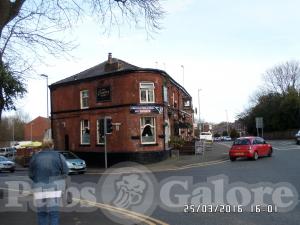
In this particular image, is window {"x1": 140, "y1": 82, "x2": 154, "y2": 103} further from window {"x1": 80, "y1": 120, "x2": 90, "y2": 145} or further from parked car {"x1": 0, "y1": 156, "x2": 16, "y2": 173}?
parked car {"x1": 0, "y1": 156, "x2": 16, "y2": 173}

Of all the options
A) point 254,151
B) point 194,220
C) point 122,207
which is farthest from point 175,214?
point 254,151

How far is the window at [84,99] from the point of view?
41.9 meters

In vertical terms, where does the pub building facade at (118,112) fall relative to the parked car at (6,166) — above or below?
above

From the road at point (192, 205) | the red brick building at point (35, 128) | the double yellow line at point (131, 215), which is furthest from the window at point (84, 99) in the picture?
the red brick building at point (35, 128)

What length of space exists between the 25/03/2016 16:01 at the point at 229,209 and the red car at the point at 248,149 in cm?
2226

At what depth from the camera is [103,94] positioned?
39938 millimetres

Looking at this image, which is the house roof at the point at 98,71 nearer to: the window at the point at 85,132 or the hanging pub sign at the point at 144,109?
the hanging pub sign at the point at 144,109

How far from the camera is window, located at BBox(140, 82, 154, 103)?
125 ft

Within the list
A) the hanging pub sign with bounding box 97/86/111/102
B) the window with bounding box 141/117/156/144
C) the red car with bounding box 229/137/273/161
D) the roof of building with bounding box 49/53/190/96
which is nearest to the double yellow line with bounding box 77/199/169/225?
the red car with bounding box 229/137/273/161

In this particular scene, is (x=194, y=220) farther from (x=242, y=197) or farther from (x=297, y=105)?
(x=297, y=105)

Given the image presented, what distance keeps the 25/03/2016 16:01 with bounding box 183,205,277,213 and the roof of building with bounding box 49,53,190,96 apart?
2584 centimetres

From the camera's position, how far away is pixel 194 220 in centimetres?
1085

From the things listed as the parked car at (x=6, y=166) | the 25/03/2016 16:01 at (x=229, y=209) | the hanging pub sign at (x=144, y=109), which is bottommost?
the 25/03/2016 16:01 at (x=229, y=209)

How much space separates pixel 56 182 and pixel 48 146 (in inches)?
26.2
